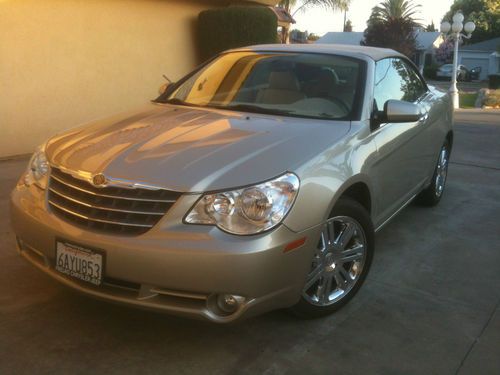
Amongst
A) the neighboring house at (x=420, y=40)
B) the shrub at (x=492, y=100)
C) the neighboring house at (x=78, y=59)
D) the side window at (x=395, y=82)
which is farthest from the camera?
the neighboring house at (x=420, y=40)

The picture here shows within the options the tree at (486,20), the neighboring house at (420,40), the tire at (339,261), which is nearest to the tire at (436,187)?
the tire at (339,261)

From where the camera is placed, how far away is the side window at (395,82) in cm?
424

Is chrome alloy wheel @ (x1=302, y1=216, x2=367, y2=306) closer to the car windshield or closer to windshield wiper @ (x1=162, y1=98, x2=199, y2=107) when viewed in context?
the car windshield

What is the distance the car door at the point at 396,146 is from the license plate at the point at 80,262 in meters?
1.81

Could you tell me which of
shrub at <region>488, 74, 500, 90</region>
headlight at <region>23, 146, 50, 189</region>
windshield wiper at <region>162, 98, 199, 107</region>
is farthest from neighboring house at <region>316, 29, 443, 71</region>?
headlight at <region>23, 146, 50, 189</region>

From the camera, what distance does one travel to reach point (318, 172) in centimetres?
307

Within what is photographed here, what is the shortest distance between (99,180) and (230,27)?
8116 millimetres

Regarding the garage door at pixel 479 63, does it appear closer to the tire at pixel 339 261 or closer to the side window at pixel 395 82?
the side window at pixel 395 82

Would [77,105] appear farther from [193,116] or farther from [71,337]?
[71,337]

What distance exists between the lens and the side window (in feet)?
13.9

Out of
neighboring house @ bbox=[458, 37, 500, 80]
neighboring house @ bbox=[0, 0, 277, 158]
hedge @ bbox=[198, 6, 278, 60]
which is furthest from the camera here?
neighboring house @ bbox=[458, 37, 500, 80]

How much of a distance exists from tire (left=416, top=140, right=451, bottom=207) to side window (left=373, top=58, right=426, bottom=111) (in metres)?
0.74

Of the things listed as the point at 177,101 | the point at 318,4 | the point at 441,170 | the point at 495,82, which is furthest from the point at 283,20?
the point at 495,82

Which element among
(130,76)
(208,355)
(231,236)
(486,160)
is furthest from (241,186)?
(130,76)
